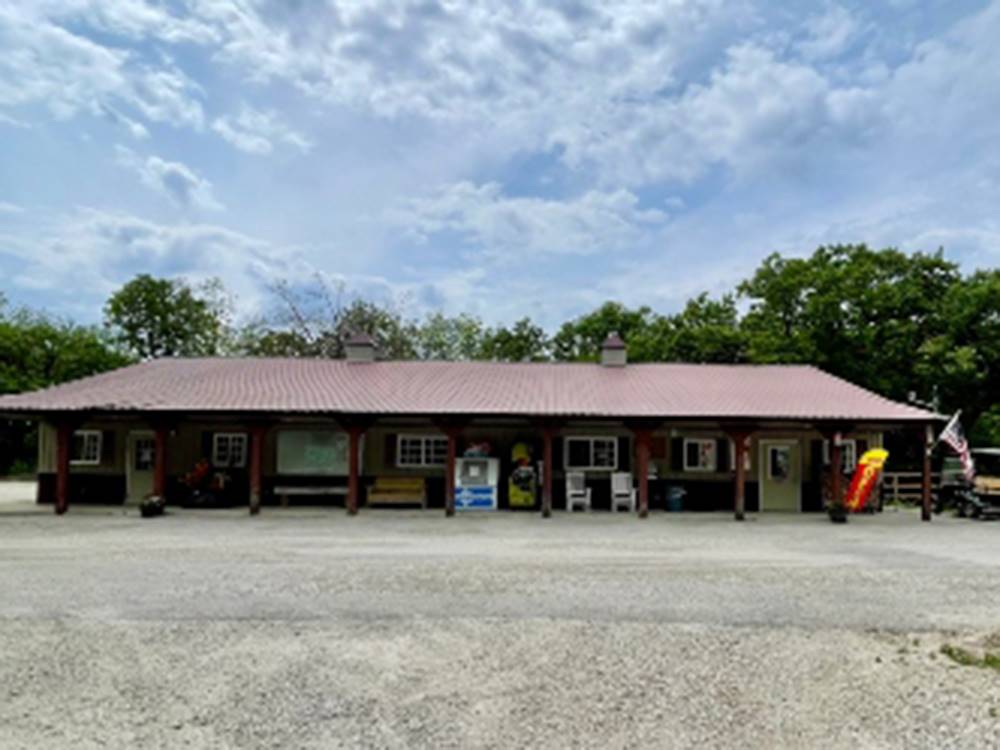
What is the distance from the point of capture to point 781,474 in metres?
17.8

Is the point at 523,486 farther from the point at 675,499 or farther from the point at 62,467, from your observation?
the point at 62,467

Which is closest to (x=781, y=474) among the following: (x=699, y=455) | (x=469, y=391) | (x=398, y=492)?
(x=699, y=455)

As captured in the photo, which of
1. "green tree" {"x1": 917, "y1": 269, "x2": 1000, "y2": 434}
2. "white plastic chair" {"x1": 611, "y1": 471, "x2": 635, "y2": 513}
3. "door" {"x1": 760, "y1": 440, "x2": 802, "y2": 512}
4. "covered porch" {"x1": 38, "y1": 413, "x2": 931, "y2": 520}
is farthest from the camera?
"green tree" {"x1": 917, "y1": 269, "x2": 1000, "y2": 434}

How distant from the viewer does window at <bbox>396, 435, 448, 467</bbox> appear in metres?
17.5

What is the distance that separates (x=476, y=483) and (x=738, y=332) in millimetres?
16631

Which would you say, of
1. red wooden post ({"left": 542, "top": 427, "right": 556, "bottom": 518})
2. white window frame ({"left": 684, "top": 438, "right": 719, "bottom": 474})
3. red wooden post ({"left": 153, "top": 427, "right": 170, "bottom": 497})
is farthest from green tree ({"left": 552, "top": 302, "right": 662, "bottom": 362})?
red wooden post ({"left": 153, "top": 427, "right": 170, "bottom": 497})

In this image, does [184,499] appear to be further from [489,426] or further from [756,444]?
[756,444]

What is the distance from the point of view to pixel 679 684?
520 centimetres

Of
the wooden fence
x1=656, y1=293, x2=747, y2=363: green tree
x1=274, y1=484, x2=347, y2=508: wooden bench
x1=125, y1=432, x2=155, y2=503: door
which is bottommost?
the wooden fence

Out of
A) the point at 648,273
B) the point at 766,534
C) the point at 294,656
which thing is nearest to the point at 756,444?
the point at 766,534

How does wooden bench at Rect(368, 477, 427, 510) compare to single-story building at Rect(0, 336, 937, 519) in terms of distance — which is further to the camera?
wooden bench at Rect(368, 477, 427, 510)

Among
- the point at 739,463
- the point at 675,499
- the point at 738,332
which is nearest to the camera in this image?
the point at 739,463

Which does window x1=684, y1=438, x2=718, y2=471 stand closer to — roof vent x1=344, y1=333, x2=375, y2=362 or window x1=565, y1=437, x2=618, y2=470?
window x1=565, y1=437, x2=618, y2=470

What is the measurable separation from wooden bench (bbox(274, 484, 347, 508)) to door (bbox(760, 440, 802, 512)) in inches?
383
